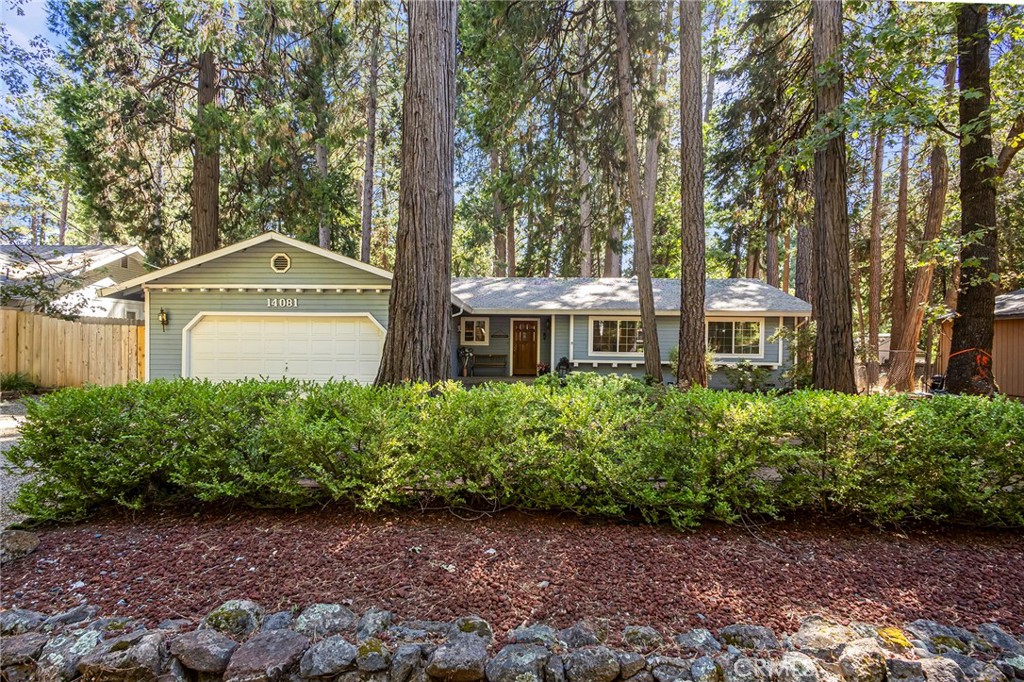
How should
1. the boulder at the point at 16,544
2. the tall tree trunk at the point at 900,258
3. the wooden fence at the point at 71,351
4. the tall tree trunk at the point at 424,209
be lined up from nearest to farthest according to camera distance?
the boulder at the point at 16,544 → the tall tree trunk at the point at 424,209 → the wooden fence at the point at 71,351 → the tall tree trunk at the point at 900,258

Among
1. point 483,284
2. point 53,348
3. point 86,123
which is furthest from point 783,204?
point 53,348

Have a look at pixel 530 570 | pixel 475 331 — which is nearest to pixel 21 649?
pixel 530 570

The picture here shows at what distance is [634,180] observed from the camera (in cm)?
922

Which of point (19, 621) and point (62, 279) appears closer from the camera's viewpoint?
point (19, 621)

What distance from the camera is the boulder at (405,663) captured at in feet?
6.37

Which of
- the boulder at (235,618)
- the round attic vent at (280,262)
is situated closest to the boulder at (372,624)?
the boulder at (235,618)

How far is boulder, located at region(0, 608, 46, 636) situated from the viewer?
2066 mm

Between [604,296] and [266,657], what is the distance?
11.3 meters

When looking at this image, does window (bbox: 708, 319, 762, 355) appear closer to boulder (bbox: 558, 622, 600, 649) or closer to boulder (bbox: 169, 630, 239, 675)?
boulder (bbox: 558, 622, 600, 649)

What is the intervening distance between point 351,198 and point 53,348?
6.87m

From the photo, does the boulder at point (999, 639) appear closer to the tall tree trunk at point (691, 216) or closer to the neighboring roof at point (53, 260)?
the tall tree trunk at point (691, 216)

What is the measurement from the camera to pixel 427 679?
194 cm

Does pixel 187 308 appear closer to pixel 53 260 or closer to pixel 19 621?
pixel 53 260

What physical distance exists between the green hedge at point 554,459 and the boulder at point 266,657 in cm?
88
